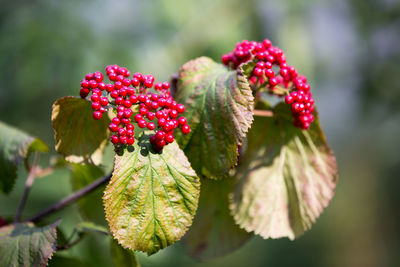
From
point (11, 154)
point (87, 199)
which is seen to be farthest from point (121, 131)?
point (87, 199)

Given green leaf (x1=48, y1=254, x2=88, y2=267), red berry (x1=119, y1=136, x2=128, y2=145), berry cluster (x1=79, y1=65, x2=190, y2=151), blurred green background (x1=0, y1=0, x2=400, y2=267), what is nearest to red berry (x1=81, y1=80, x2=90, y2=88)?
berry cluster (x1=79, y1=65, x2=190, y2=151)

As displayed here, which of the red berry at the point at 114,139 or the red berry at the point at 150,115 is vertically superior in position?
the red berry at the point at 150,115

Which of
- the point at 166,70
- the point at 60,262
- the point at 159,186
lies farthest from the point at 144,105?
the point at 166,70

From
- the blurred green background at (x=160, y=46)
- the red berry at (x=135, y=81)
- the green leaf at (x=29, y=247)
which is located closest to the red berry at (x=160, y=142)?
the red berry at (x=135, y=81)

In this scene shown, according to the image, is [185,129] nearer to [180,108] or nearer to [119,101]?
[180,108]

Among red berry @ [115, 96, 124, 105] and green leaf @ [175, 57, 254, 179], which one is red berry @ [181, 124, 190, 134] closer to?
green leaf @ [175, 57, 254, 179]

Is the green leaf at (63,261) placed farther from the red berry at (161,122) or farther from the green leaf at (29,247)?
the red berry at (161,122)

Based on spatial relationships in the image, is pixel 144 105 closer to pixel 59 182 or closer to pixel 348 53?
pixel 59 182
